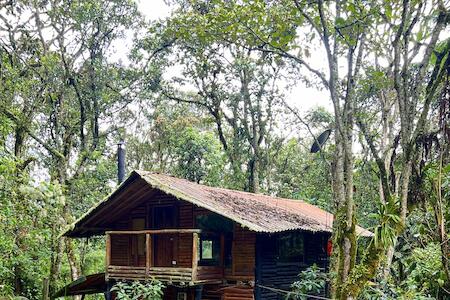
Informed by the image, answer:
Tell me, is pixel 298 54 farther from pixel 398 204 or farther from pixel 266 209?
pixel 266 209

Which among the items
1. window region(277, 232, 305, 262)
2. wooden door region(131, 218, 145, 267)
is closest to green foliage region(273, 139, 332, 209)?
window region(277, 232, 305, 262)

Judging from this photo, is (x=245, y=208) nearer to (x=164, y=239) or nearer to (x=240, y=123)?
(x=164, y=239)

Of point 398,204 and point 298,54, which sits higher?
point 298,54

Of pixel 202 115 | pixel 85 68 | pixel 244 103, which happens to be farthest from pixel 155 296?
pixel 202 115

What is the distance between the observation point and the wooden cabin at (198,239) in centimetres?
1230

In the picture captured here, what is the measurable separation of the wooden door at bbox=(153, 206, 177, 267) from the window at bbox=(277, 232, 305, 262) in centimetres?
302

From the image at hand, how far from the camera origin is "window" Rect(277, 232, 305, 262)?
554 inches

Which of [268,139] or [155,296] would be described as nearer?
[155,296]

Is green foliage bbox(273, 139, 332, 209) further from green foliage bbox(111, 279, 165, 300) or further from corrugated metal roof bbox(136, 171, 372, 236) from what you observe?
green foliage bbox(111, 279, 165, 300)

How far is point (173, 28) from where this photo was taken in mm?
16719

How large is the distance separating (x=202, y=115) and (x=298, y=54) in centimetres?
1846

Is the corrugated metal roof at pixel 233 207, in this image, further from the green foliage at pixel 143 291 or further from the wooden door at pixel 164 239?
the green foliage at pixel 143 291

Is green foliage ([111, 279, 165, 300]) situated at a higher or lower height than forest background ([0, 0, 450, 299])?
lower

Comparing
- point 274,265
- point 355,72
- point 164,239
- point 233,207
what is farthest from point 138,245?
point 355,72
